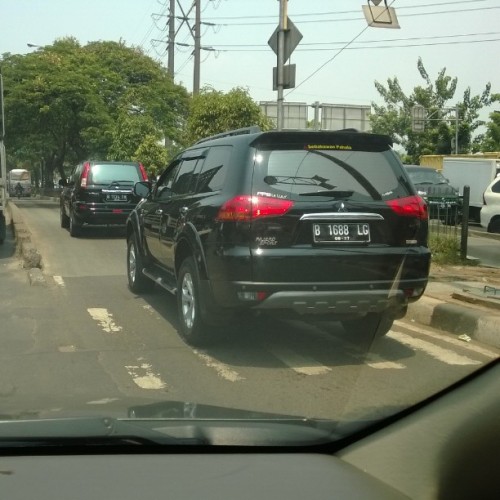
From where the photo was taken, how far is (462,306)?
7.93m

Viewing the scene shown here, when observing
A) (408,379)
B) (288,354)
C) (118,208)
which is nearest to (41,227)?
(118,208)

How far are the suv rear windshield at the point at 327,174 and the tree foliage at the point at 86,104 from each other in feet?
71.2

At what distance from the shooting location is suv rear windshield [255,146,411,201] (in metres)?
5.98

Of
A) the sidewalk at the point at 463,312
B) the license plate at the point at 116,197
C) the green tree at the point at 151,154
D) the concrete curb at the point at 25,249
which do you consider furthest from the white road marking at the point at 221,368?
the green tree at the point at 151,154

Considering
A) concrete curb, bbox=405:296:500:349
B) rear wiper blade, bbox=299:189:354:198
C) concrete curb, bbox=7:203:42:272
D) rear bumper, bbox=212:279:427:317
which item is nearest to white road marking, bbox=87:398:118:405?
rear bumper, bbox=212:279:427:317

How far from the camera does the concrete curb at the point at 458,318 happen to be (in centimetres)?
700

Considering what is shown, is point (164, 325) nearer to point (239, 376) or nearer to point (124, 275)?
point (239, 376)

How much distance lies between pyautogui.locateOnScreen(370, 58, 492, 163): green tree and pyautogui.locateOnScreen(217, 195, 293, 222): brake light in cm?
3319

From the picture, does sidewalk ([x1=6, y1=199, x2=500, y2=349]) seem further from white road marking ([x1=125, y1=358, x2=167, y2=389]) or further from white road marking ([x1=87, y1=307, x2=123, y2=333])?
white road marking ([x1=125, y1=358, x2=167, y2=389])

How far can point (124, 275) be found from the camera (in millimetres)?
11211

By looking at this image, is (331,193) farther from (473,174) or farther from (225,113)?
(473,174)

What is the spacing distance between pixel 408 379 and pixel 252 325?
7.81 feet

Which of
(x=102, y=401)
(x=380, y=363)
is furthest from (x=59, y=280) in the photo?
(x=102, y=401)

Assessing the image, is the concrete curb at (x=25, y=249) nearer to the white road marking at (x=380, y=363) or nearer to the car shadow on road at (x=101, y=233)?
the car shadow on road at (x=101, y=233)
